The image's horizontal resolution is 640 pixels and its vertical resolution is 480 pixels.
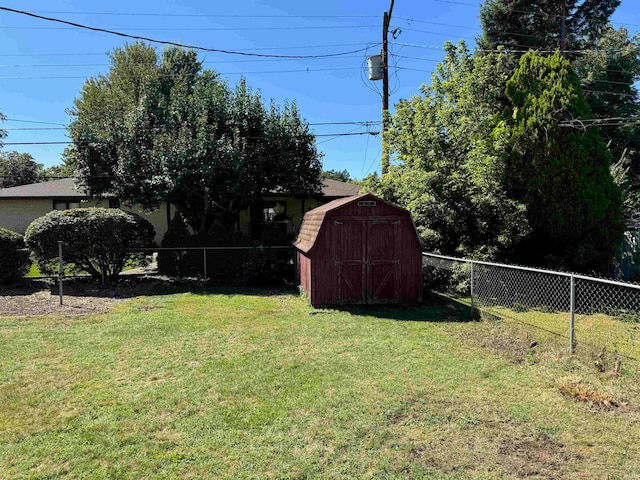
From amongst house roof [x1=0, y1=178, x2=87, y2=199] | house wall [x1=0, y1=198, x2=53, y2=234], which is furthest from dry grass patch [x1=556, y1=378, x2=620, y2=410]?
house wall [x1=0, y1=198, x2=53, y2=234]

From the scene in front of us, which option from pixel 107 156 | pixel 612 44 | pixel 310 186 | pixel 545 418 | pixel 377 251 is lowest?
pixel 545 418

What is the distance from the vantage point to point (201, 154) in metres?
11.4

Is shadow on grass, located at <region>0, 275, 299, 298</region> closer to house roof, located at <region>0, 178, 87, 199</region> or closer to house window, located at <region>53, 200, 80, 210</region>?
house roof, located at <region>0, 178, 87, 199</region>

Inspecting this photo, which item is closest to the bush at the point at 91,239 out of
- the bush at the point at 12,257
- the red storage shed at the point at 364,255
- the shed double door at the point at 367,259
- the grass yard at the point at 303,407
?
the bush at the point at 12,257

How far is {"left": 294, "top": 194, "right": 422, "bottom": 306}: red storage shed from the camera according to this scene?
8523 mm

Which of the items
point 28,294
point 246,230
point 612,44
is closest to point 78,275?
point 28,294

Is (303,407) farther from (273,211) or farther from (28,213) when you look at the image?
(28,213)

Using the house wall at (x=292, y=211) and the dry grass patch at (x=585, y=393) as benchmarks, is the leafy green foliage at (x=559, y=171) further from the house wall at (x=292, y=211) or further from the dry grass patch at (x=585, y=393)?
the house wall at (x=292, y=211)

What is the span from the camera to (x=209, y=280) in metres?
12.2

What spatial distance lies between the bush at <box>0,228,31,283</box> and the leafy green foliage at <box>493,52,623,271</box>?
13249mm

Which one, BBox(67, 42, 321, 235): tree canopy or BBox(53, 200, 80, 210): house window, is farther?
BBox(53, 200, 80, 210): house window

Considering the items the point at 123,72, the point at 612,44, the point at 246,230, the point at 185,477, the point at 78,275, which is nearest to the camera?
the point at 185,477

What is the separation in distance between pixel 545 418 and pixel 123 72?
30557 millimetres

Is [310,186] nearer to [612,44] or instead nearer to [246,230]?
[246,230]
